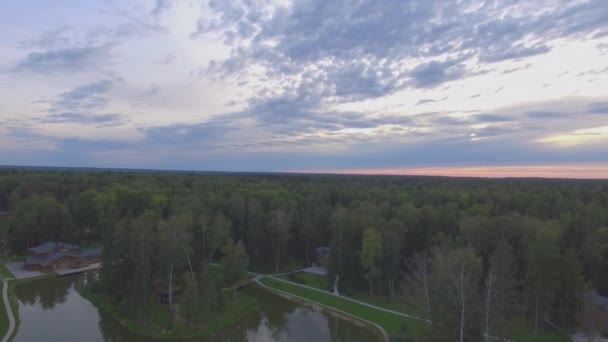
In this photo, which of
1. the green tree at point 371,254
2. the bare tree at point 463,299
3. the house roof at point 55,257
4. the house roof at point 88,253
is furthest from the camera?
the house roof at point 88,253

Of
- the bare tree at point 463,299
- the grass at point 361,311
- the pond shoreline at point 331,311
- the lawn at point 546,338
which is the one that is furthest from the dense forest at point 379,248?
the pond shoreline at point 331,311

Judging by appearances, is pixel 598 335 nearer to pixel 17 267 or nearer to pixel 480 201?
pixel 480 201

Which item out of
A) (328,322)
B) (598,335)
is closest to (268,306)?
(328,322)

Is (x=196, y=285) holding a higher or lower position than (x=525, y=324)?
higher

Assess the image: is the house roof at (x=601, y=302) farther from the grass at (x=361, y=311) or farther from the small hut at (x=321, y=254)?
the small hut at (x=321, y=254)

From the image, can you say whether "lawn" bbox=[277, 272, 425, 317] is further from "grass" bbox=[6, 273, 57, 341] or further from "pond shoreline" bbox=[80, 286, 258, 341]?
"grass" bbox=[6, 273, 57, 341]

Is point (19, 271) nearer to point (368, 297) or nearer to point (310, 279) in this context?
point (310, 279)
